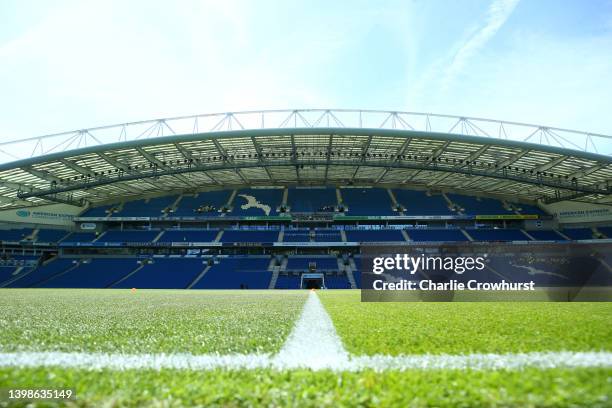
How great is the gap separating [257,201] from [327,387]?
42.0 meters

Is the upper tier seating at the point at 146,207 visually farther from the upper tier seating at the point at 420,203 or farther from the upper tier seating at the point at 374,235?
the upper tier seating at the point at 420,203

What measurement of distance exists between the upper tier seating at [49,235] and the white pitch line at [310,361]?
45.5 m

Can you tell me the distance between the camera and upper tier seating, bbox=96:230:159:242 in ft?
129

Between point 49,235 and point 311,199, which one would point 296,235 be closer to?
point 311,199

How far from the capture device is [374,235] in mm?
39625

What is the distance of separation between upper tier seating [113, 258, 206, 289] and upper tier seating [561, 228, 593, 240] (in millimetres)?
40476

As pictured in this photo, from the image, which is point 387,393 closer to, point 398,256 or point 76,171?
point 398,256

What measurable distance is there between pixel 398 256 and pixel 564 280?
17.7 feet

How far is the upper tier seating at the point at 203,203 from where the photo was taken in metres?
41.7

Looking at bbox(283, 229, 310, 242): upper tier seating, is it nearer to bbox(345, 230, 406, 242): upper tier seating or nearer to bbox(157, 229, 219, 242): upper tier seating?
bbox(345, 230, 406, 242): upper tier seating

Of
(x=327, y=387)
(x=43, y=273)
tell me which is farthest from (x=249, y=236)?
(x=327, y=387)

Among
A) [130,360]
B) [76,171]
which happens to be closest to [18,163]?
[76,171]

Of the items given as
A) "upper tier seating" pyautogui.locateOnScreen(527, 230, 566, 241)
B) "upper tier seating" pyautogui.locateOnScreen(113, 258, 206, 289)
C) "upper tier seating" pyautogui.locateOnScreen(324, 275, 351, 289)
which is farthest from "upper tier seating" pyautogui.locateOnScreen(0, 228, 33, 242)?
"upper tier seating" pyautogui.locateOnScreen(527, 230, 566, 241)

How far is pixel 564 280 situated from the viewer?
8938 mm
